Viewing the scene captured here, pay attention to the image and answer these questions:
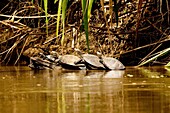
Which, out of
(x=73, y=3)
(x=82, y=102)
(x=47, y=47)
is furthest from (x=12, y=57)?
(x=82, y=102)

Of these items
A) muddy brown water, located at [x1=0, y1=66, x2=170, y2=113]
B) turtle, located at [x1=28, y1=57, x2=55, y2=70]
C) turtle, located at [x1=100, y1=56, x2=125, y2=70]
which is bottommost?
turtle, located at [x1=28, y1=57, x2=55, y2=70]

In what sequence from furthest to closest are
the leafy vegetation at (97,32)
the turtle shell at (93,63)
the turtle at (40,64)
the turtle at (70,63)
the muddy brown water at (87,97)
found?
the leafy vegetation at (97,32) → the turtle at (40,64) → the turtle at (70,63) → the turtle shell at (93,63) → the muddy brown water at (87,97)

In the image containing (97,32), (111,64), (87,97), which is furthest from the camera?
(97,32)

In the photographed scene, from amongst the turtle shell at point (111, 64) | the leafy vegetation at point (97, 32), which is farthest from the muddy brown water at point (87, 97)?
the leafy vegetation at point (97, 32)

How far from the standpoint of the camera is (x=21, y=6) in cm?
664

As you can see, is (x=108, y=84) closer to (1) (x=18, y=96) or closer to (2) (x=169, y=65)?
(1) (x=18, y=96)

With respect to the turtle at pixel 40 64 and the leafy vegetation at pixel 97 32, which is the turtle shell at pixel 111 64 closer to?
the leafy vegetation at pixel 97 32

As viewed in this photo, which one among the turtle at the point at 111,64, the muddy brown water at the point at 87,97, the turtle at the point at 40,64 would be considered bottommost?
the turtle at the point at 40,64

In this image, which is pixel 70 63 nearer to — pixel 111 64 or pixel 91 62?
pixel 91 62

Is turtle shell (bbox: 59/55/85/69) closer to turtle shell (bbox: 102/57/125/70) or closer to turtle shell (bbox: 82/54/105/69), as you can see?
turtle shell (bbox: 82/54/105/69)

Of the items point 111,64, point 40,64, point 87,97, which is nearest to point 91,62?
point 111,64

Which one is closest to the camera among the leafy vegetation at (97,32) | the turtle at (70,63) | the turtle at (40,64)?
the turtle at (70,63)

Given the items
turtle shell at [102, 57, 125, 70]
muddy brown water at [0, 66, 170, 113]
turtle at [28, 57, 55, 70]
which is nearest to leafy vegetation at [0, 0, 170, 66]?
Answer: turtle at [28, 57, 55, 70]

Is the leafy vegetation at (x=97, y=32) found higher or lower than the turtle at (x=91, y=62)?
higher
